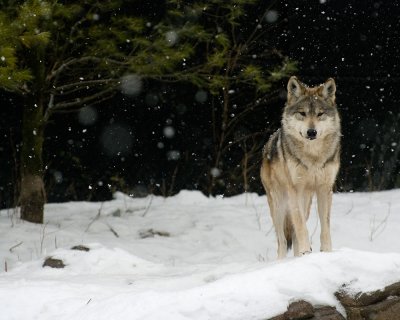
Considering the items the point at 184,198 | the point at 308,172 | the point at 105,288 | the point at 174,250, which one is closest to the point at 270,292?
the point at 105,288

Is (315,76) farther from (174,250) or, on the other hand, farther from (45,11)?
(45,11)

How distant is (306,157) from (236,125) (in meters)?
5.29

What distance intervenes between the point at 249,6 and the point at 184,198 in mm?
3685

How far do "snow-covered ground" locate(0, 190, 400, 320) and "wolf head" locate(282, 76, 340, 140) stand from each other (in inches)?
46.1

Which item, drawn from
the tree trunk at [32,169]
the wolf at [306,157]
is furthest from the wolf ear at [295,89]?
the tree trunk at [32,169]

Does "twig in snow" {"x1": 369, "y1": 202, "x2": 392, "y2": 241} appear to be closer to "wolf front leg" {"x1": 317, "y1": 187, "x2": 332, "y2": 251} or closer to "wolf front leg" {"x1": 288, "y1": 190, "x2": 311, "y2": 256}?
"wolf front leg" {"x1": 317, "y1": 187, "x2": 332, "y2": 251}

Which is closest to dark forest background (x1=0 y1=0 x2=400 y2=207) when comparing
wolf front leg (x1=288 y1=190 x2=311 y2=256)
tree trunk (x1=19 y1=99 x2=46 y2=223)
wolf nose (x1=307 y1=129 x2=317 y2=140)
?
tree trunk (x1=19 y1=99 x2=46 y2=223)

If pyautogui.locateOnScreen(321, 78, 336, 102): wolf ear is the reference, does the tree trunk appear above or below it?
below

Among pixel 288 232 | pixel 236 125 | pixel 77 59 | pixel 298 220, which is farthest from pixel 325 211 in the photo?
pixel 236 125

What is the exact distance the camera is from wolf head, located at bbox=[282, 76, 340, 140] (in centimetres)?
586

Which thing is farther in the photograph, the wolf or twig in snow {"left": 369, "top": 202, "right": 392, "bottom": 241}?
twig in snow {"left": 369, "top": 202, "right": 392, "bottom": 241}

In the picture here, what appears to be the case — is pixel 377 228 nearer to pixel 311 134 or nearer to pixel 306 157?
pixel 306 157

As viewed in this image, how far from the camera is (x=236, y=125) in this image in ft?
36.4

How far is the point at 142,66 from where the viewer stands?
320 inches
